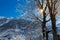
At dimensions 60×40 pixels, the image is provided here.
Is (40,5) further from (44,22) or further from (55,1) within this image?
(55,1)

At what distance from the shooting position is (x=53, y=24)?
70.3 ft

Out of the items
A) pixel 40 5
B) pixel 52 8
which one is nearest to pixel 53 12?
pixel 52 8

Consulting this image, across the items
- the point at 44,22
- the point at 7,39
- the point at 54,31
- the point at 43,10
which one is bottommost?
the point at 54,31

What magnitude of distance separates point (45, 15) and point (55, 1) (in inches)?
157

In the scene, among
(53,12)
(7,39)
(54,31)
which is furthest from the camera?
(7,39)

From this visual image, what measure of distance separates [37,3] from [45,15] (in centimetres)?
200

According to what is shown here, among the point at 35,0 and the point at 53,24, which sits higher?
the point at 35,0

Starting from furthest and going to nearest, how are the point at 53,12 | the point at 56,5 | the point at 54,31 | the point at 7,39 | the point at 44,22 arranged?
the point at 7,39 → the point at 44,22 → the point at 56,5 → the point at 53,12 → the point at 54,31

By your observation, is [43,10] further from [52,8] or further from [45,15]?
[52,8]

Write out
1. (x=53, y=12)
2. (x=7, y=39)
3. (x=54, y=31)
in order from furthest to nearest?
(x=7, y=39) → (x=53, y=12) → (x=54, y=31)

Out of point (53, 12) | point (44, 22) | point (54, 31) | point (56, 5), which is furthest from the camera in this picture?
point (44, 22)

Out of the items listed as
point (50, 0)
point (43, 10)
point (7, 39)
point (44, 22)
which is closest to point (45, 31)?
point (44, 22)

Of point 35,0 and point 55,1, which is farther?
point 35,0

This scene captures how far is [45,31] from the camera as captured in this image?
2528cm
